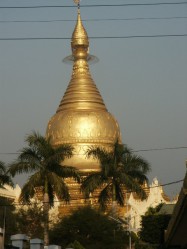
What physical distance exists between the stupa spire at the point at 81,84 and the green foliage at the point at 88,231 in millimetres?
28156

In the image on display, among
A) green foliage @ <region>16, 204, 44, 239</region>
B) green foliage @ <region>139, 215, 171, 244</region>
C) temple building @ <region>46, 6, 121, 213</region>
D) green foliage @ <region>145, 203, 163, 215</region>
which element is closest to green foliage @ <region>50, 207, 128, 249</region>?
green foliage @ <region>16, 204, 44, 239</region>

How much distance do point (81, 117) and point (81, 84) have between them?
3.49 metres

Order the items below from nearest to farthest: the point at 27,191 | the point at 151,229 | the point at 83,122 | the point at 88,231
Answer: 1. the point at 27,191
2. the point at 88,231
3. the point at 151,229
4. the point at 83,122

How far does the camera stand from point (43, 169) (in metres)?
37.0

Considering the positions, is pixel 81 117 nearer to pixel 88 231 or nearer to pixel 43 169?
pixel 88 231

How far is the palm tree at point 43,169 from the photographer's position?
36.8 metres

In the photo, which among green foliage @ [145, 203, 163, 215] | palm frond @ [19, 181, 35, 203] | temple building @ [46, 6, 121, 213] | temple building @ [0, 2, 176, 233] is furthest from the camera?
temple building @ [46, 6, 121, 213]

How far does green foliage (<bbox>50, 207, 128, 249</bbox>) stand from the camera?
39.7 m

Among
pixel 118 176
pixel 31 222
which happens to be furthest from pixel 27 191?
pixel 118 176

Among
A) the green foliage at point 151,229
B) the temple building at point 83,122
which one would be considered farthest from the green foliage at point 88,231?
the temple building at point 83,122

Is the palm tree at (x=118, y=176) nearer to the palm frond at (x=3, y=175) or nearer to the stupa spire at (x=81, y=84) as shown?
the palm frond at (x=3, y=175)

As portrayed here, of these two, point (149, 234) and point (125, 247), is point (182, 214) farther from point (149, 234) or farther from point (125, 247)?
point (149, 234)

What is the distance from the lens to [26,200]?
3781cm

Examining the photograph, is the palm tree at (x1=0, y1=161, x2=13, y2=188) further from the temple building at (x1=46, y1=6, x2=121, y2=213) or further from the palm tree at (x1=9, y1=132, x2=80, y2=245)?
the temple building at (x1=46, y1=6, x2=121, y2=213)
